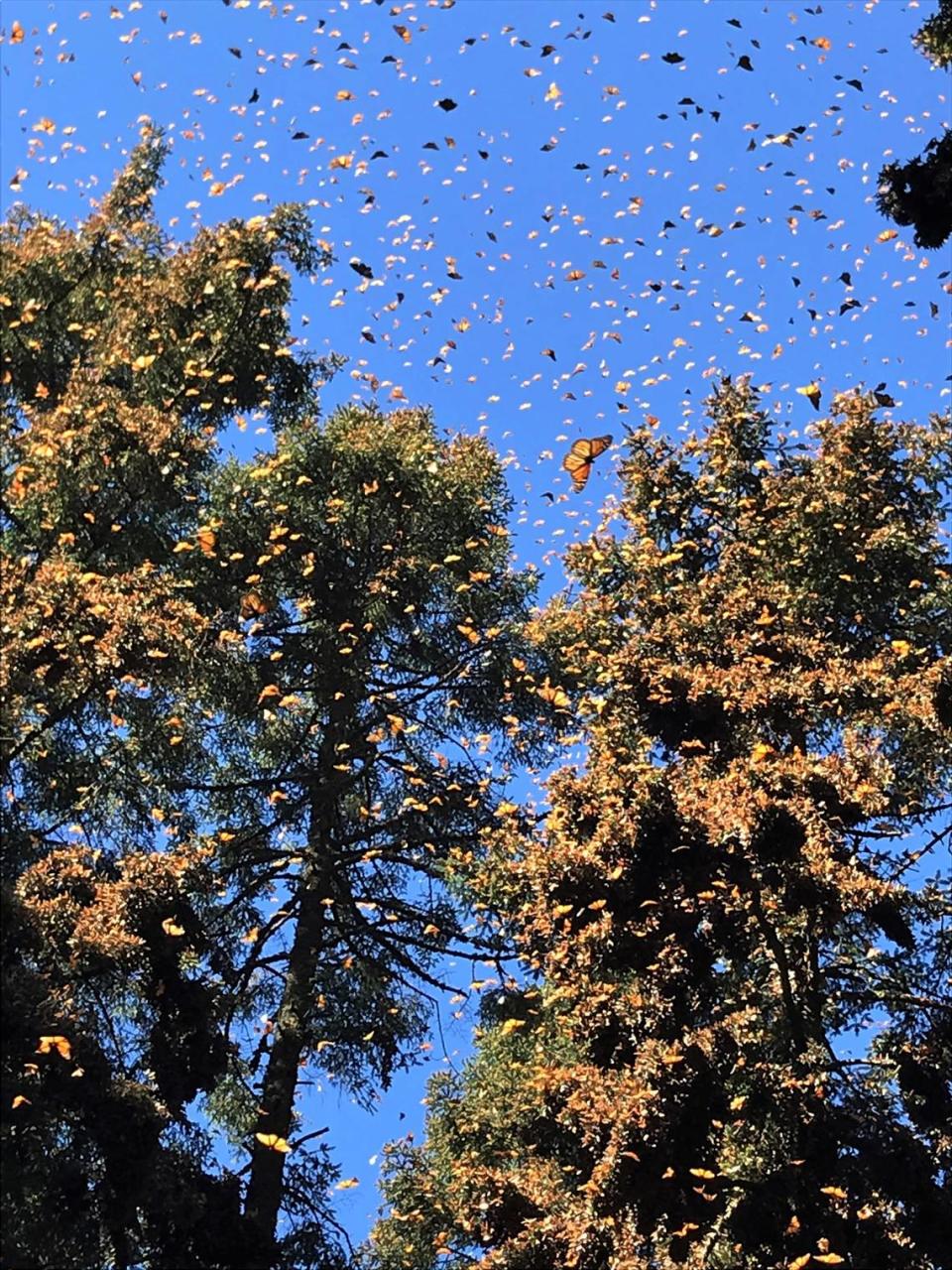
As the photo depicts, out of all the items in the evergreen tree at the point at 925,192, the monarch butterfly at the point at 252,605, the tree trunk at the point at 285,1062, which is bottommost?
the tree trunk at the point at 285,1062

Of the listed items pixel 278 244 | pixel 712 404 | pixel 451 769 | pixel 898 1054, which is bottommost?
pixel 898 1054

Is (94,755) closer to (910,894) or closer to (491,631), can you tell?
(491,631)

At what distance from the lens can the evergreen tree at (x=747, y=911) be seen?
9.10m

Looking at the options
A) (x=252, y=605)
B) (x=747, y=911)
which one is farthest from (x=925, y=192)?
(x=252, y=605)

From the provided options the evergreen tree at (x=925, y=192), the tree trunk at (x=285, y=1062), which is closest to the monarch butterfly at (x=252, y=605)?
the tree trunk at (x=285, y=1062)

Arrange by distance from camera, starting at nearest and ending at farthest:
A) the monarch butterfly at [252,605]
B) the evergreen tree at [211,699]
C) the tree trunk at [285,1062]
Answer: the evergreen tree at [211,699] < the tree trunk at [285,1062] < the monarch butterfly at [252,605]

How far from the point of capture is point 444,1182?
16.2 meters

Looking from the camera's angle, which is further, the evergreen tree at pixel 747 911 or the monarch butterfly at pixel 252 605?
the monarch butterfly at pixel 252 605

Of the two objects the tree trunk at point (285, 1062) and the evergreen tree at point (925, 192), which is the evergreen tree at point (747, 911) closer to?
the tree trunk at point (285, 1062)

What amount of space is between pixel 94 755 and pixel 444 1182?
8.66 m

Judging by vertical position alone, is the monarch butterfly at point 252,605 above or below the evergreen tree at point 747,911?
above

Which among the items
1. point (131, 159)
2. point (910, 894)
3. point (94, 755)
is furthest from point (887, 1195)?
point (131, 159)

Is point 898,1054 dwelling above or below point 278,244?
below

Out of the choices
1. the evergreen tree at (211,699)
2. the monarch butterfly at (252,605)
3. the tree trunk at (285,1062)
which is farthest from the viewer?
the monarch butterfly at (252,605)
